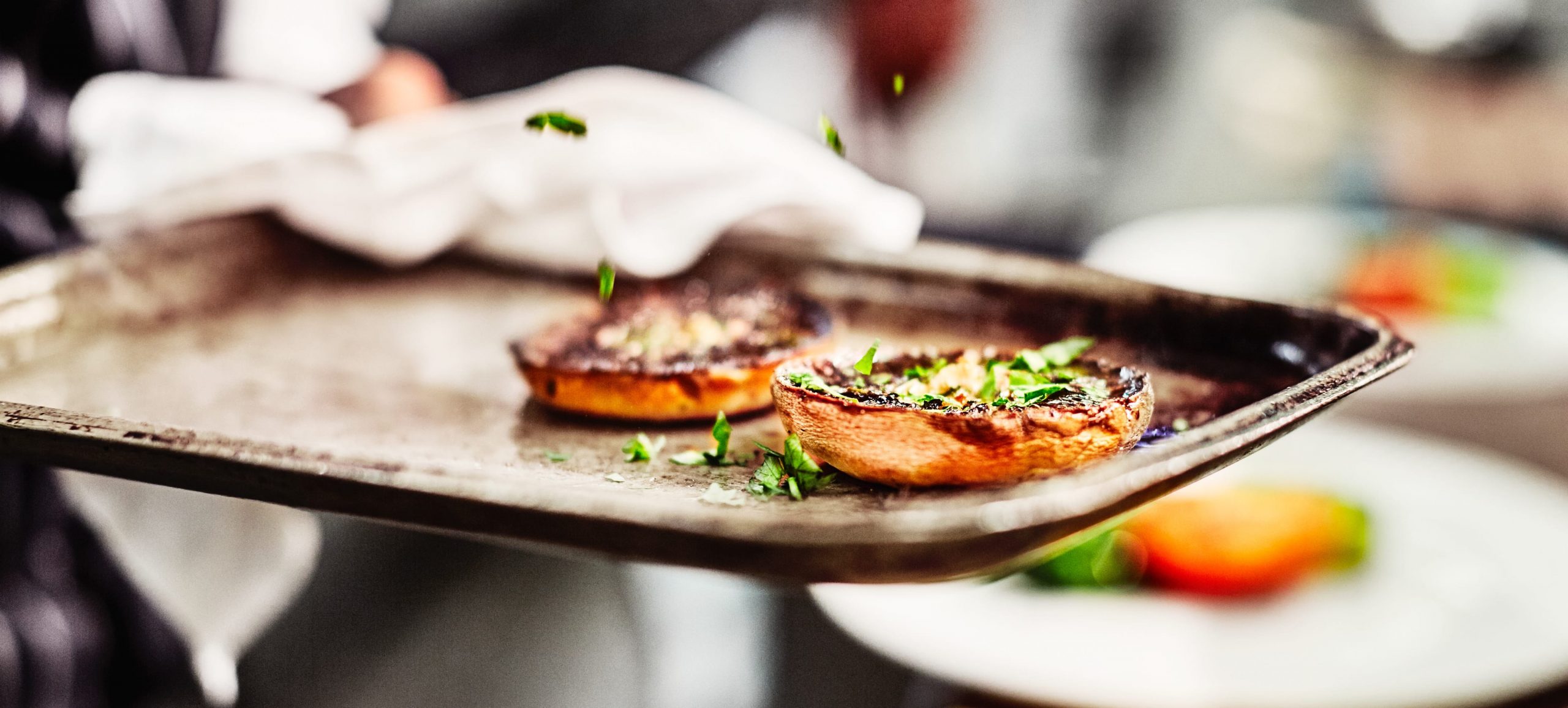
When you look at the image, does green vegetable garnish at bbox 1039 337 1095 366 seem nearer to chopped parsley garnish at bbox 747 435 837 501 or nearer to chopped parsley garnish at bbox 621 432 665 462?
chopped parsley garnish at bbox 747 435 837 501

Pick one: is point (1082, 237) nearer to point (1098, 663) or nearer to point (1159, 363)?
point (1098, 663)

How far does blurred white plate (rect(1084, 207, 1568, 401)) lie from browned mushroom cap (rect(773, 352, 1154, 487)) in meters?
1.91

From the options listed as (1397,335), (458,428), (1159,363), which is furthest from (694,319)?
(1397,335)

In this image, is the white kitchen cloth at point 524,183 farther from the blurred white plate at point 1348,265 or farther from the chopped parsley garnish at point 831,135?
the blurred white plate at point 1348,265

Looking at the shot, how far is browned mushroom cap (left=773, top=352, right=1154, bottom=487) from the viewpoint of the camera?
83 centimetres

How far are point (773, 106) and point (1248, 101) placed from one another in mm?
2689

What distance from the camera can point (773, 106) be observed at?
556 centimetres

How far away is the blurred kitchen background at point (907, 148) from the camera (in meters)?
2.13

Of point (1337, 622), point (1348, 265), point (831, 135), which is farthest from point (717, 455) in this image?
point (1348, 265)

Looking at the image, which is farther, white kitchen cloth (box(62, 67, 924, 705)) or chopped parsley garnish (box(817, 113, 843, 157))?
white kitchen cloth (box(62, 67, 924, 705))

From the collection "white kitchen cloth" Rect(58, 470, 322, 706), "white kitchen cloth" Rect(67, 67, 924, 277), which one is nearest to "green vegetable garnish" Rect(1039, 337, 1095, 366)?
"white kitchen cloth" Rect(67, 67, 924, 277)

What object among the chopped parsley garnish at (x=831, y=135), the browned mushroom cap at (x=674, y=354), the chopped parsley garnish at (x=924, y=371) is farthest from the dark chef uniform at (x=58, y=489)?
the chopped parsley garnish at (x=924, y=371)

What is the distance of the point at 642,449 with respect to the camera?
1041 mm

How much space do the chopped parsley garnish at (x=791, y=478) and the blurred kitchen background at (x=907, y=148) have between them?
1.16 metres
